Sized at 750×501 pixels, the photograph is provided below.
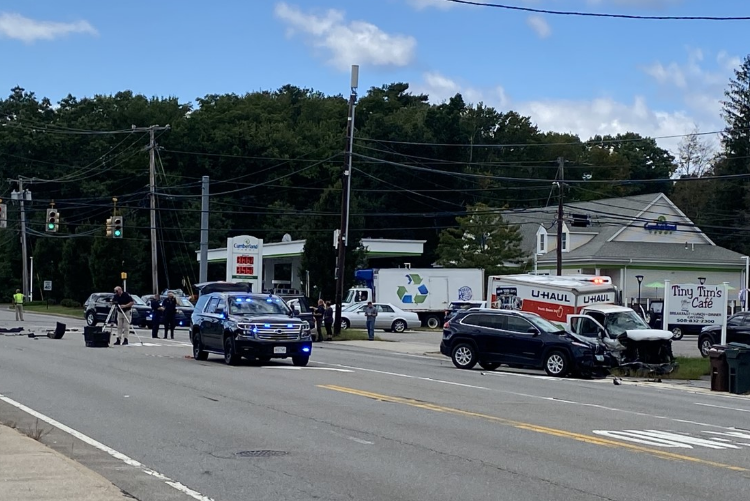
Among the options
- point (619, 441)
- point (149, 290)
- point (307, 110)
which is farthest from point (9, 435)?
point (307, 110)

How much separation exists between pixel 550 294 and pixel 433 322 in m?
24.8

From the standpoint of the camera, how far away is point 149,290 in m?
86.4

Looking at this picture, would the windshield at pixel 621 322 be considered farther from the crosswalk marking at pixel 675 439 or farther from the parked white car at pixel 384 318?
the parked white car at pixel 384 318

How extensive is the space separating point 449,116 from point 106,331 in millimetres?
62847

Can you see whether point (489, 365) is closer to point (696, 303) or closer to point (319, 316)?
point (696, 303)

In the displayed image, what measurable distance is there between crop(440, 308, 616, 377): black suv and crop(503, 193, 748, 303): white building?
35084 mm

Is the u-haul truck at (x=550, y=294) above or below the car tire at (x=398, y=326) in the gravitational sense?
above

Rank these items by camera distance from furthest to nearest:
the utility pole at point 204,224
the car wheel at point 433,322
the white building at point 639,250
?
1. the white building at point 639,250
2. the car wheel at point 433,322
3. the utility pole at point 204,224

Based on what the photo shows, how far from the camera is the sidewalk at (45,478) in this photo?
29.2ft

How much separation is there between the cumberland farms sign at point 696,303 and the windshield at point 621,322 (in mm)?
4178

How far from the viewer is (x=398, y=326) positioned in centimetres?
5038

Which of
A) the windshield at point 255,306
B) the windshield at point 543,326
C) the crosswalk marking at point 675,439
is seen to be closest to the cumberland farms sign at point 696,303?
the windshield at point 543,326

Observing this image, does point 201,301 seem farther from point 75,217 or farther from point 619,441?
point 75,217

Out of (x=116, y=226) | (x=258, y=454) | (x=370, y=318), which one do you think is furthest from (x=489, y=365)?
(x=116, y=226)
